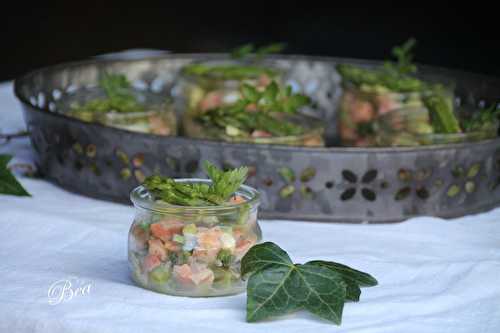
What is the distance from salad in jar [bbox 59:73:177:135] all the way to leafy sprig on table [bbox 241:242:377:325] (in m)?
0.50

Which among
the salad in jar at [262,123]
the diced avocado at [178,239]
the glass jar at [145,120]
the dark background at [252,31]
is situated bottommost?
the dark background at [252,31]

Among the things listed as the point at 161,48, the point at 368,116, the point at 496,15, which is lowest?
the point at 161,48

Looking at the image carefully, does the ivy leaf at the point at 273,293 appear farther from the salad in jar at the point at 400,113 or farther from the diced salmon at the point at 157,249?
the salad in jar at the point at 400,113

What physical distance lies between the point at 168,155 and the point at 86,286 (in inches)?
10.6

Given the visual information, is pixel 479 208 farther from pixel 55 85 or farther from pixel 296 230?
pixel 55 85

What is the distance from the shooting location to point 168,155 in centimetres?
100

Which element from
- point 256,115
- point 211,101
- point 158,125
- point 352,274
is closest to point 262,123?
point 256,115

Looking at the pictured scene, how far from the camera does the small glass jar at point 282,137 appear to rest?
3.46ft

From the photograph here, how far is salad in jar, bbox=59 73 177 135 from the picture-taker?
1.18 m

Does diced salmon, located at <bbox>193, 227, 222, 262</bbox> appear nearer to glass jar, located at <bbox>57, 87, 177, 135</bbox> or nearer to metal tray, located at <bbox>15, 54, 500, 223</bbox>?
metal tray, located at <bbox>15, 54, 500, 223</bbox>

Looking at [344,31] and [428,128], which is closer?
[428,128]

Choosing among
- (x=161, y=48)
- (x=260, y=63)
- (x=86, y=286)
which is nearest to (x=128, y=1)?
(x=161, y=48)

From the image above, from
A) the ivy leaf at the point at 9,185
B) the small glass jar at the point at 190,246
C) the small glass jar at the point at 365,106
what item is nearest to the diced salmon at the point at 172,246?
the small glass jar at the point at 190,246

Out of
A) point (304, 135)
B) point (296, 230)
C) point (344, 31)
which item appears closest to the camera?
point (296, 230)
